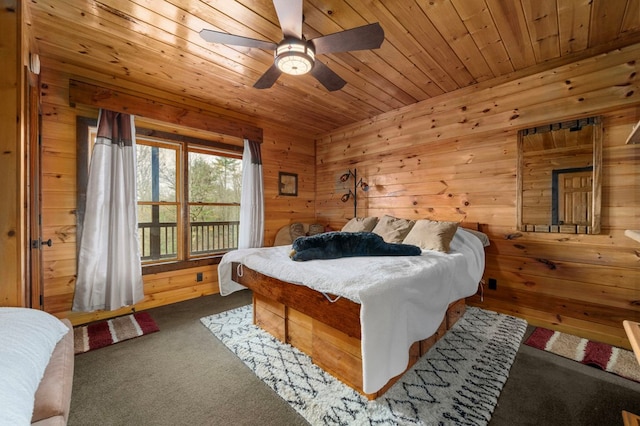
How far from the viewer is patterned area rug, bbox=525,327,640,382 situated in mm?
1812

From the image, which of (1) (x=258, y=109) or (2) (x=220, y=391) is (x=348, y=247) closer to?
(2) (x=220, y=391)

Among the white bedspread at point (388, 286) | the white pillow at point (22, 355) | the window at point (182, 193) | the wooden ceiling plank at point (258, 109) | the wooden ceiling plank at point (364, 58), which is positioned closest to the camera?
the white pillow at point (22, 355)

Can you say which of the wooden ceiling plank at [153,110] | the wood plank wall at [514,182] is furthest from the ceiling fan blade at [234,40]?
the wood plank wall at [514,182]

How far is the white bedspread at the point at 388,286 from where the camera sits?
4.34 ft

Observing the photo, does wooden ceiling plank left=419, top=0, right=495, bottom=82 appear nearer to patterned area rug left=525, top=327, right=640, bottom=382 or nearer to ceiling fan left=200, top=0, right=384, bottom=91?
ceiling fan left=200, top=0, right=384, bottom=91

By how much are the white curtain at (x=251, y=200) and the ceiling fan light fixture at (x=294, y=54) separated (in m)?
1.92

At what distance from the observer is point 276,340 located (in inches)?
85.6

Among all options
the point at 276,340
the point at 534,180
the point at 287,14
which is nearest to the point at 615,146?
the point at 534,180

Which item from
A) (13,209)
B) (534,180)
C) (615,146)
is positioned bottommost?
(13,209)

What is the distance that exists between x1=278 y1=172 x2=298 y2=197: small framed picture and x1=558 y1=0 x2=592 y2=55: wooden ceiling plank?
3.32 m

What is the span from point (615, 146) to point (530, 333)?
5.58 ft

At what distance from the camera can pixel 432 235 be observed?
2.53m

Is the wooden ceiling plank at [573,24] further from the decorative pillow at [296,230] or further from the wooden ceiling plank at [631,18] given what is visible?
the decorative pillow at [296,230]

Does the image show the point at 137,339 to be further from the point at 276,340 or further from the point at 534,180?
the point at 534,180
